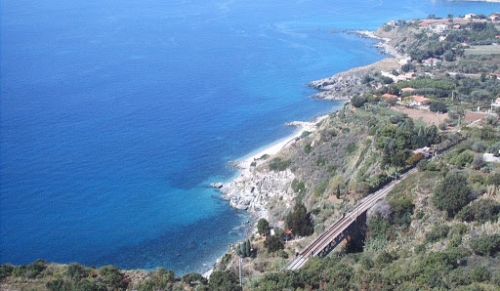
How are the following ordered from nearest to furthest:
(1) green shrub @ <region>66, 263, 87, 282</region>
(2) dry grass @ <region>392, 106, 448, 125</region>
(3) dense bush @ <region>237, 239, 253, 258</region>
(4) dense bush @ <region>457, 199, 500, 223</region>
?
(4) dense bush @ <region>457, 199, 500, 223</region> < (1) green shrub @ <region>66, 263, 87, 282</region> < (3) dense bush @ <region>237, 239, 253, 258</region> < (2) dry grass @ <region>392, 106, 448, 125</region>

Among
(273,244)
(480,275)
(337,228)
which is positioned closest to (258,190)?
(273,244)

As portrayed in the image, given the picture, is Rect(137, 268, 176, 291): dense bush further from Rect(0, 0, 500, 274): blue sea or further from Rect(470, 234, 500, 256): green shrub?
Rect(470, 234, 500, 256): green shrub

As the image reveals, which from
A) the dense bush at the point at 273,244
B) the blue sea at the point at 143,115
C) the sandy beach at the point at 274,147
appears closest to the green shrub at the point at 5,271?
the blue sea at the point at 143,115

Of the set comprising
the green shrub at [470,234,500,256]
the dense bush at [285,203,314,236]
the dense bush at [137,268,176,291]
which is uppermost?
the green shrub at [470,234,500,256]

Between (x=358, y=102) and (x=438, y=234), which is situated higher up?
(x=358, y=102)

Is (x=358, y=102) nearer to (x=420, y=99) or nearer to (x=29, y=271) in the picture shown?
(x=420, y=99)

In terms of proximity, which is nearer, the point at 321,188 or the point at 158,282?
the point at 158,282

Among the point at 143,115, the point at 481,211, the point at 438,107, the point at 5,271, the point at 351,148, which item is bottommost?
the point at 5,271

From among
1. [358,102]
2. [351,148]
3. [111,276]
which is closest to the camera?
[111,276]

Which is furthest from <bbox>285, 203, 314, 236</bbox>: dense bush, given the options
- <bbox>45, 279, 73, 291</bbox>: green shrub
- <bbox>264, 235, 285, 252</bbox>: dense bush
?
<bbox>45, 279, 73, 291</bbox>: green shrub
